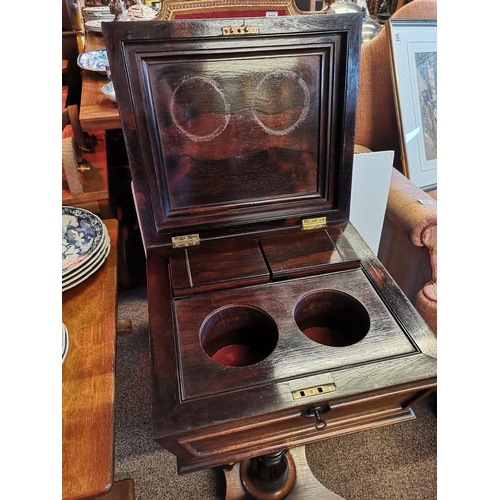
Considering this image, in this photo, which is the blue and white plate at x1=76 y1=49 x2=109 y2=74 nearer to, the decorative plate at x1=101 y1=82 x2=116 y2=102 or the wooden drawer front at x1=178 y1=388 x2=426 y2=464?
the decorative plate at x1=101 y1=82 x2=116 y2=102

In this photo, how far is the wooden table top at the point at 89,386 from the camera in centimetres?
63

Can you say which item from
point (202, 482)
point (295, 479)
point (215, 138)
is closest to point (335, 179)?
point (215, 138)

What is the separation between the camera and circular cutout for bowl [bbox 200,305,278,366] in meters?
0.74

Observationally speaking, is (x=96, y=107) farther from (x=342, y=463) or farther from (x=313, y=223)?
(x=342, y=463)

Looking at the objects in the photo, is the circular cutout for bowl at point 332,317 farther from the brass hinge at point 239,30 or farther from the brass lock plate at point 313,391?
the brass hinge at point 239,30

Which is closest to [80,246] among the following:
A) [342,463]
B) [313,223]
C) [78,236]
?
[78,236]

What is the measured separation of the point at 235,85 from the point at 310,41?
162 millimetres

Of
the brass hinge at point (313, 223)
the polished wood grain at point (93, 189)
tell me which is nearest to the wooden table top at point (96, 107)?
the polished wood grain at point (93, 189)

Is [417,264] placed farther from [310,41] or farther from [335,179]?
[310,41]

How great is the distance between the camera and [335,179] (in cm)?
88

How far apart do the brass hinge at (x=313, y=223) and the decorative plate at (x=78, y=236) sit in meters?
0.50

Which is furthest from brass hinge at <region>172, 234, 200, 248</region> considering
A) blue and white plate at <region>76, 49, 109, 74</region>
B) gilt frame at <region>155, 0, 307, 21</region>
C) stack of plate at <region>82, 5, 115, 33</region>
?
stack of plate at <region>82, 5, 115, 33</region>

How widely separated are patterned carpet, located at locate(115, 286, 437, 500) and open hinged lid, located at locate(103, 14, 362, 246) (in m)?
0.60

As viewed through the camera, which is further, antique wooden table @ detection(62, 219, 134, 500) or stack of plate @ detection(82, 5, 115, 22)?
stack of plate @ detection(82, 5, 115, 22)
